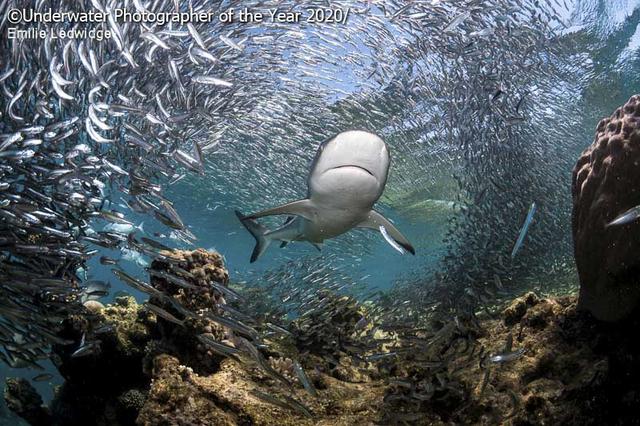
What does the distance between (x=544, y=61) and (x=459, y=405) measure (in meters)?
12.9

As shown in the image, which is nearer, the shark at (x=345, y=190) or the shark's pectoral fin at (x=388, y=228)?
the shark at (x=345, y=190)

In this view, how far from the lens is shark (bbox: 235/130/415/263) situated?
→ 3.75 meters

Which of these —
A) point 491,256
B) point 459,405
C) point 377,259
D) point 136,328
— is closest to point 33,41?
point 136,328

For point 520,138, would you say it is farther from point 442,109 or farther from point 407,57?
point 407,57

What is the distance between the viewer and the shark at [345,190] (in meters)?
3.75

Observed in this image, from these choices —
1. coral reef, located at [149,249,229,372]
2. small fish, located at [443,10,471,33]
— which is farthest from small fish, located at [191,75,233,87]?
small fish, located at [443,10,471,33]

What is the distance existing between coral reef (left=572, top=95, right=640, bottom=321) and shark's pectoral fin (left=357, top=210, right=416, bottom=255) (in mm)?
2225

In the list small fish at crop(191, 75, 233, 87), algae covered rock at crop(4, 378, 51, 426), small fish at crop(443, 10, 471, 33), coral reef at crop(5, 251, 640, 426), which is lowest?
coral reef at crop(5, 251, 640, 426)

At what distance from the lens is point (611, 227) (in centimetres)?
436

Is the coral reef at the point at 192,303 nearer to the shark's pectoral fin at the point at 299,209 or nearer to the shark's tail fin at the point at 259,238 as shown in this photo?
the shark's tail fin at the point at 259,238

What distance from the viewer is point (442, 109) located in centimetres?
1377

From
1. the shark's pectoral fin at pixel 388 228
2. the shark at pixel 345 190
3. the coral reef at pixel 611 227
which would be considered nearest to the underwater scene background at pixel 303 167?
the coral reef at pixel 611 227

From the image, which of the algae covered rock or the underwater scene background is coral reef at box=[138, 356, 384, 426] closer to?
the underwater scene background

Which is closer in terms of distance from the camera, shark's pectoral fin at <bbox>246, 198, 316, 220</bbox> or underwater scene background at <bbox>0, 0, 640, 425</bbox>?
shark's pectoral fin at <bbox>246, 198, 316, 220</bbox>
